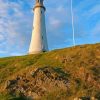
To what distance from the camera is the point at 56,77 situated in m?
57.5

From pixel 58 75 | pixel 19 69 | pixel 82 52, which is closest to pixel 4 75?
pixel 19 69

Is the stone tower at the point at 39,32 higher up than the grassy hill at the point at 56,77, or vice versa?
the stone tower at the point at 39,32

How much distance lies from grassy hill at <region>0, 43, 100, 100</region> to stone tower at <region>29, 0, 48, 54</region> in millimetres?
19450

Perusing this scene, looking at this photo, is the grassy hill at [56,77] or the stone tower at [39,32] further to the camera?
the stone tower at [39,32]

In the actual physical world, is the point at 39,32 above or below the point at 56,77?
above

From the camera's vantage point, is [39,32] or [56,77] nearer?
[56,77]

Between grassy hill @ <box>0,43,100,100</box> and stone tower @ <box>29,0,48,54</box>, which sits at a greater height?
stone tower @ <box>29,0,48,54</box>

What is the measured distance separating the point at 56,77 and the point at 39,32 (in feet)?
105

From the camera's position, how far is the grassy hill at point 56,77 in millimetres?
54625

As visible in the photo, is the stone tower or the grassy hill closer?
the grassy hill

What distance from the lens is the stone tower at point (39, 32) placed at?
85500mm

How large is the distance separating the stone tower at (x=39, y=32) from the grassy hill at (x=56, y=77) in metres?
19.4

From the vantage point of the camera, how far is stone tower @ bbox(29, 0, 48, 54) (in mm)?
85500

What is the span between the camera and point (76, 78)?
57250 mm
